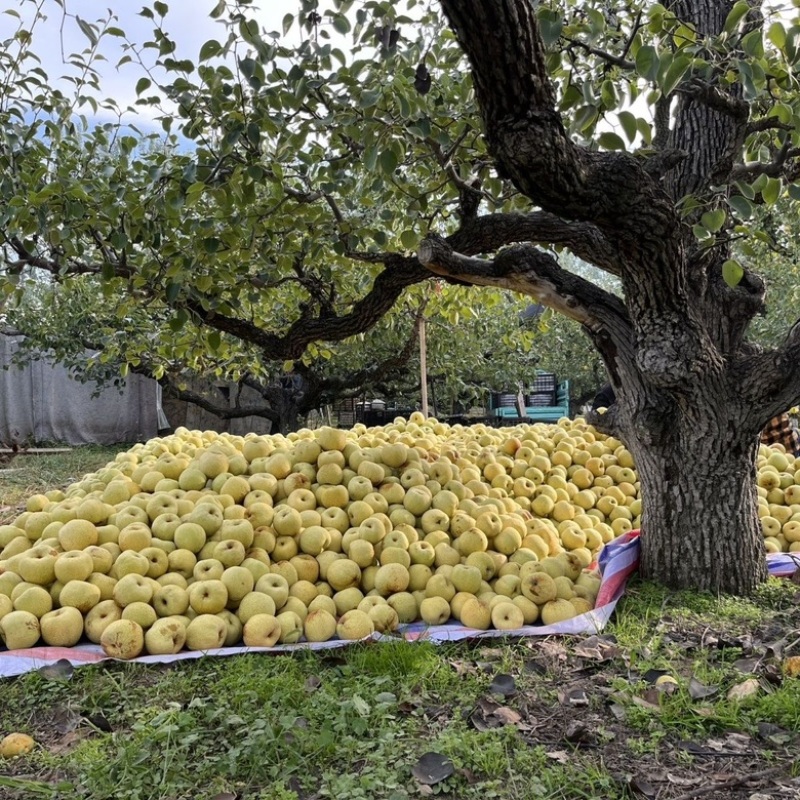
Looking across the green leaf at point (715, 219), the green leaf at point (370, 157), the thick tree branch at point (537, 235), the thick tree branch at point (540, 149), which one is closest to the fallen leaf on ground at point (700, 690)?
the green leaf at point (715, 219)

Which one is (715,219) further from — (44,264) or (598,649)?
(44,264)

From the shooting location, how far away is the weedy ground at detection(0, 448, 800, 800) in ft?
6.19

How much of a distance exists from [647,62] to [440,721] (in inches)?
84.1

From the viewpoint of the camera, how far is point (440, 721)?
2.24 meters

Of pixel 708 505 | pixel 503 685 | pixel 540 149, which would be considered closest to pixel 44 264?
pixel 540 149

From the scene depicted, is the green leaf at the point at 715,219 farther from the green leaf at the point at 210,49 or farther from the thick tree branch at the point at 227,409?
the thick tree branch at the point at 227,409

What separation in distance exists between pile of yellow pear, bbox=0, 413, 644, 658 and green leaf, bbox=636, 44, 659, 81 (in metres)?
2.17

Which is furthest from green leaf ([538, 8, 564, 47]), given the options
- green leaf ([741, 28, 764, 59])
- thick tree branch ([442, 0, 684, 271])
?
green leaf ([741, 28, 764, 59])

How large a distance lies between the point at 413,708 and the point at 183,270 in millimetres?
2074

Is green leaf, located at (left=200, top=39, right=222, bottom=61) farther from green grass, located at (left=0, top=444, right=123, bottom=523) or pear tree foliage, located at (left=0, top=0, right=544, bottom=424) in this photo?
green grass, located at (left=0, top=444, right=123, bottom=523)

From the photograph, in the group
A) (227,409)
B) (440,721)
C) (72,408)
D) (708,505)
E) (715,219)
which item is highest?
(715,219)

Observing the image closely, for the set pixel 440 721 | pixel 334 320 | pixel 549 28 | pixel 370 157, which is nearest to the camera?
pixel 549 28

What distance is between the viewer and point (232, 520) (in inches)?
132

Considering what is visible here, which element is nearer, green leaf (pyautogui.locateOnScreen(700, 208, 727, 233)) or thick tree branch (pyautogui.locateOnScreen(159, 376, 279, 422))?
green leaf (pyautogui.locateOnScreen(700, 208, 727, 233))
